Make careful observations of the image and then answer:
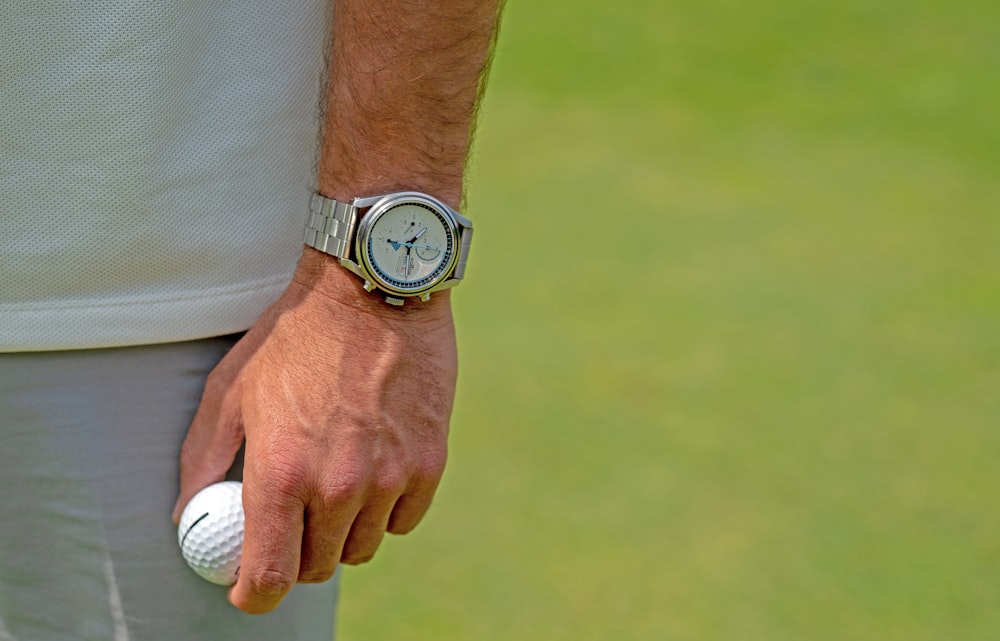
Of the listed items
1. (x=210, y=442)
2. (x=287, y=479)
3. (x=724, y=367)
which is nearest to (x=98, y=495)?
(x=210, y=442)

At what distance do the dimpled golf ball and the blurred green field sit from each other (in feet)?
5.09

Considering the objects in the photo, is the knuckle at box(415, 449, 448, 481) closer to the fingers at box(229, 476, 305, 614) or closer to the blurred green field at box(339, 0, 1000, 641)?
the fingers at box(229, 476, 305, 614)

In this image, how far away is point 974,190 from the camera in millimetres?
5922

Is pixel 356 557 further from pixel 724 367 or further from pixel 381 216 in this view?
pixel 724 367

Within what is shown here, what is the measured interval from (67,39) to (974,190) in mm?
5646

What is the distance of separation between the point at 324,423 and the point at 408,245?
186 mm

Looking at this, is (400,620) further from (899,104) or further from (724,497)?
(899,104)

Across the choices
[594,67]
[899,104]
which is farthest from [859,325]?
[594,67]

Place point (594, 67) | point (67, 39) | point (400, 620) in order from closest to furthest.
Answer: point (67, 39) < point (400, 620) < point (594, 67)

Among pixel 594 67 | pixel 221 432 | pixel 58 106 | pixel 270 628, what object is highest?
pixel 58 106

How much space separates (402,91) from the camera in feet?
3.47

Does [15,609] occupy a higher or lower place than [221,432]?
lower

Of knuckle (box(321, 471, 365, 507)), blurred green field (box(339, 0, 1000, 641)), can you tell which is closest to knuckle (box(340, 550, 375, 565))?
knuckle (box(321, 471, 365, 507))

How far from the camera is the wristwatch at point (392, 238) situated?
1.08 metres
